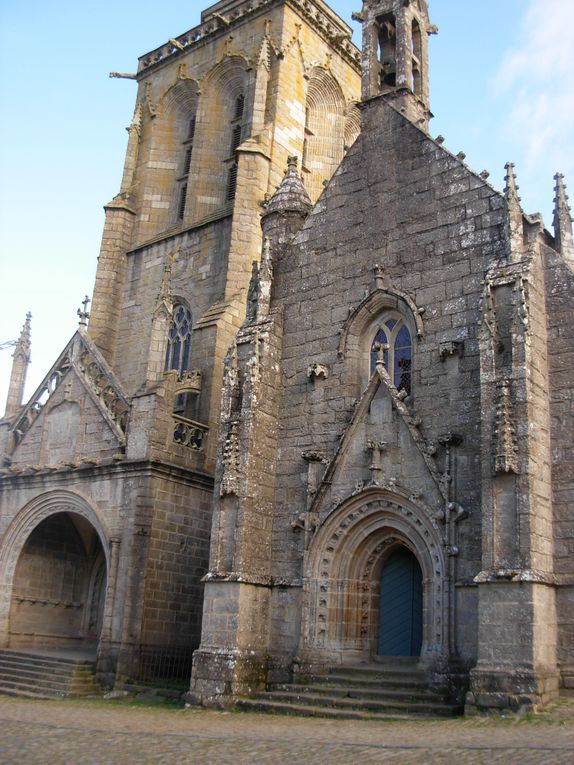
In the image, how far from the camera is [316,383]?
15.6 m

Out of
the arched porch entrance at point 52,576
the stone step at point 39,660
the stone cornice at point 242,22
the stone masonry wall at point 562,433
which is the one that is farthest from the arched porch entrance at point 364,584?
the stone cornice at point 242,22

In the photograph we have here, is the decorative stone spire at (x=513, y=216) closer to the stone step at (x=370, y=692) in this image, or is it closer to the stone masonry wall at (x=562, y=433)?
the stone masonry wall at (x=562, y=433)

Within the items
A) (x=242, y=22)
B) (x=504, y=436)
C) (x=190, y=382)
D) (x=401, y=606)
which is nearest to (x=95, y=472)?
(x=190, y=382)

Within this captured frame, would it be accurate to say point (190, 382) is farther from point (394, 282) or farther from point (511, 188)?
point (511, 188)

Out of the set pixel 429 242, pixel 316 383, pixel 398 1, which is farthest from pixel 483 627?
pixel 398 1

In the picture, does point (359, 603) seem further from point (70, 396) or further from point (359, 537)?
point (70, 396)

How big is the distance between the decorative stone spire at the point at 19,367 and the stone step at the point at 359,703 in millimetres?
12091

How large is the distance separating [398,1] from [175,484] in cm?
1112

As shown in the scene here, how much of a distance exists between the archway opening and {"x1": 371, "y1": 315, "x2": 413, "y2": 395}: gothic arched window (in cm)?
956

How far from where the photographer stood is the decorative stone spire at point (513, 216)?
13539 mm

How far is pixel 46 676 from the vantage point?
17.5 m

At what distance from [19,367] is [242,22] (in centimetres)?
1400

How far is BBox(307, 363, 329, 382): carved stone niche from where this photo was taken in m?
15.5

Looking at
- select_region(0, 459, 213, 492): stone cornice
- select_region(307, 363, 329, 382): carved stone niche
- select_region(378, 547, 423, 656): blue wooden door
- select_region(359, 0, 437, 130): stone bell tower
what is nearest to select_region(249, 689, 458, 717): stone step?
select_region(378, 547, 423, 656): blue wooden door
